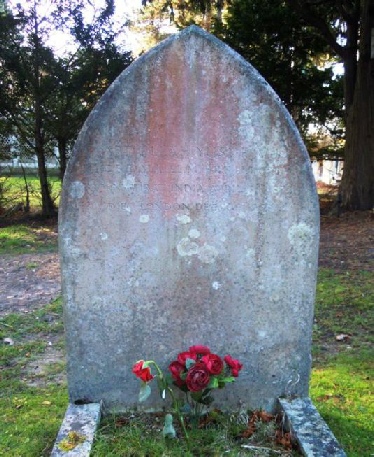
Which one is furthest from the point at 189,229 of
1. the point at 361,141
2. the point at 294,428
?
the point at 361,141

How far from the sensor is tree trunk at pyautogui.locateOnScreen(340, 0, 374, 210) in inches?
459

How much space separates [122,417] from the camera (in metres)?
2.67

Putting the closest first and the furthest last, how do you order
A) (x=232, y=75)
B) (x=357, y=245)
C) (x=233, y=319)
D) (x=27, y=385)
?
(x=232, y=75), (x=233, y=319), (x=27, y=385), (x=357, y=245)

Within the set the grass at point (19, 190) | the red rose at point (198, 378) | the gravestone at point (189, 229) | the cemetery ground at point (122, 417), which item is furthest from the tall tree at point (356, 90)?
the red rose at point (198, 378)

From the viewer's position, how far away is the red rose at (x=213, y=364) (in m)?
2.35

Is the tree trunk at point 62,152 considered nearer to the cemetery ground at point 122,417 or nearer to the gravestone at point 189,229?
the cemetery ground at point 122,417

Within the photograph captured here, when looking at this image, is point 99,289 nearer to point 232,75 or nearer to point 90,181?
point 90,181

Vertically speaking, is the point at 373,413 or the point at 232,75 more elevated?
the point at 232,75

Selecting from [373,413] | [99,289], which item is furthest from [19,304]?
[373,413]

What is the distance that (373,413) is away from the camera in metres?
3.23

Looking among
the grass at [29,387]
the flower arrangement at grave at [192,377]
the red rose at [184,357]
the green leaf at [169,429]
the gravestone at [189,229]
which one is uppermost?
the gravestone at [189,229]

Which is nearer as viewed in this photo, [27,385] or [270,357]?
[270,357]

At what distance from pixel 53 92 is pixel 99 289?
11.1 m

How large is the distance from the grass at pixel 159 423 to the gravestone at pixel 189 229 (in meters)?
0.35
